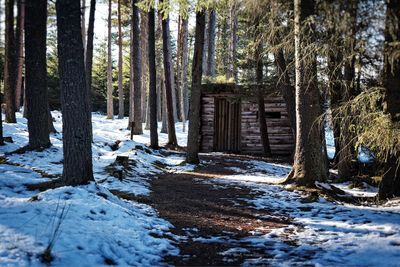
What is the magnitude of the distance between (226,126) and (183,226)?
1430 cm

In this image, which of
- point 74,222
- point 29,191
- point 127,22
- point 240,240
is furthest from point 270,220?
point 127,22

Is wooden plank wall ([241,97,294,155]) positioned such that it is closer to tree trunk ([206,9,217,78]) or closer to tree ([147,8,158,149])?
tree ([147,8,158,149])

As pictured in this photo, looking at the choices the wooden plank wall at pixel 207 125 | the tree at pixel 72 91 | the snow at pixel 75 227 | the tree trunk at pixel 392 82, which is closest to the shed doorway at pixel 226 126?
the wooden plank wall at pixel 207 125

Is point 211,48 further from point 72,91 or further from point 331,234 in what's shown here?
point 331,234

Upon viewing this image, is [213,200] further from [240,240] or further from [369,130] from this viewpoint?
[369,130]

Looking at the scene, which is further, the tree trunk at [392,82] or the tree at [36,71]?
the tree at [36,71]

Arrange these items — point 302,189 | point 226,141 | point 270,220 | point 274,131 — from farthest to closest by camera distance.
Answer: point 226,141 → point 274,131 → point 302,189 → point 270,220

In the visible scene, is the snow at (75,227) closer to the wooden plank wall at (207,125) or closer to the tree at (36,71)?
the tree at (36,71)

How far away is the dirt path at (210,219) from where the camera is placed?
15.9ft

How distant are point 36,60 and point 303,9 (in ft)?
26.4

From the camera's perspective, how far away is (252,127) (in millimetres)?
19500

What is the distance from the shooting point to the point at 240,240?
550 cm

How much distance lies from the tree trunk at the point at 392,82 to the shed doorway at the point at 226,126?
13.1 m

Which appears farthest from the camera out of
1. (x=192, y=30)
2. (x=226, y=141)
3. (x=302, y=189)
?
(x=192, y=30)
